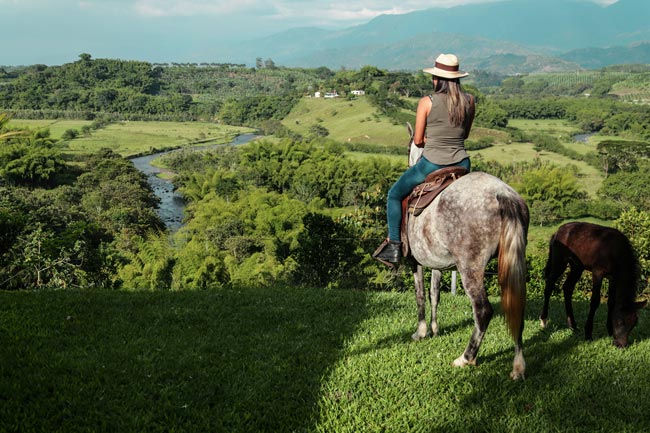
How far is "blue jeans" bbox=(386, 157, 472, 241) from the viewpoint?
6539 millimetres

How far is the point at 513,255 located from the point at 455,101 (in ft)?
7.08

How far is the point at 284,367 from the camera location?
6.15 metres

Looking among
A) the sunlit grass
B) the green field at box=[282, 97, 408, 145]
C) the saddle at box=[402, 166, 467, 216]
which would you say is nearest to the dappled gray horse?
the saddle at box=[402, 166, 467, 216]

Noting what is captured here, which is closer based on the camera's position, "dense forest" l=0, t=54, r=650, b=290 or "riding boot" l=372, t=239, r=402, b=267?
"riding boot" l=372, t=239, r=402, b=267

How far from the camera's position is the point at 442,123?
6.28 meters

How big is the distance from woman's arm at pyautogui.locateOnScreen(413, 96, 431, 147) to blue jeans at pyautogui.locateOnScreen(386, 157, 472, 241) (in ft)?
0.99

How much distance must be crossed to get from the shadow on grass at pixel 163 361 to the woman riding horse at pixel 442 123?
2.91 meters

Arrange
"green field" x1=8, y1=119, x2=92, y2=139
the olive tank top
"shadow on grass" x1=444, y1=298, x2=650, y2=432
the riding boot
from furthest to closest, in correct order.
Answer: "green field" x1=8, y1=119, x2=92, y2=139
the riding boot
the olive tank top
"shadow on grass" x1=444, y1=298, x2=650, y2=432

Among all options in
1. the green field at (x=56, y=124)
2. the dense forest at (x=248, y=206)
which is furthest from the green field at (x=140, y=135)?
the dense forest at (x=248, y=206)

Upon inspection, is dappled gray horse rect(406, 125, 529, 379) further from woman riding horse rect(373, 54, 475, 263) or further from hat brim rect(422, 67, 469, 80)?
hat brim rect(422, 67, 469, 80)

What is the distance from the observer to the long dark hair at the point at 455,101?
6156 millimetres

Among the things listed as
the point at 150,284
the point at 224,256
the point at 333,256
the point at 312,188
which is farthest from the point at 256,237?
the point at 312,188

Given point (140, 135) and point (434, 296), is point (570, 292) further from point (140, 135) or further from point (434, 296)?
point (140, 135)

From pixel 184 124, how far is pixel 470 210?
185853mm
